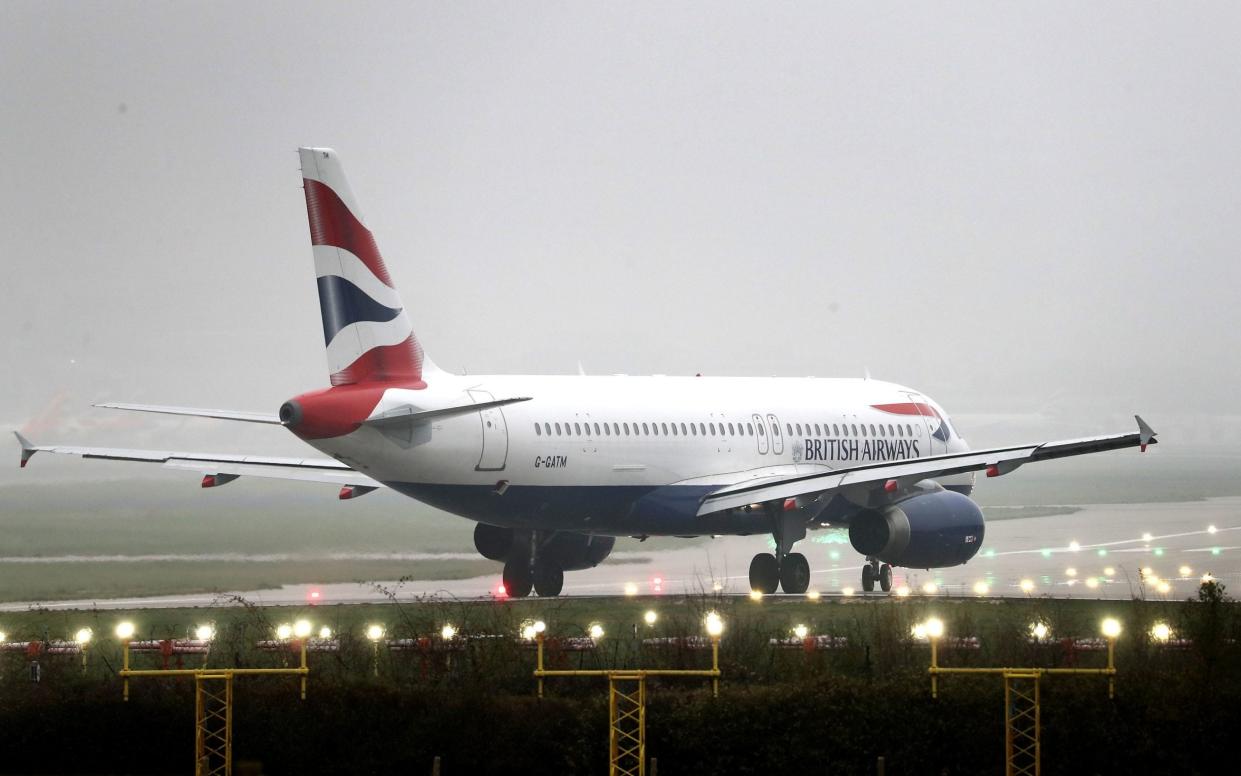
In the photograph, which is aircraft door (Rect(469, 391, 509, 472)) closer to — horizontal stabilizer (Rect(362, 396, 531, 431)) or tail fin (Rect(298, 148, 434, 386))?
horizontal stabilizer (Rect(362, 396, 531, 431))

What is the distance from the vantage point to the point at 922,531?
42.1 m

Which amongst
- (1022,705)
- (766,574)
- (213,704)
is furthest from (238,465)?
(1022,705)

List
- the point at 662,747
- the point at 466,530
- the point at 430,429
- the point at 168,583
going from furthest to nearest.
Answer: the point at 466,530
the point at 168,583
the point at 430,429
the point at 662,747

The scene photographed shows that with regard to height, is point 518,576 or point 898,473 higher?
point 898,473

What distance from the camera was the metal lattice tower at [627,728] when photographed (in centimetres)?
2425

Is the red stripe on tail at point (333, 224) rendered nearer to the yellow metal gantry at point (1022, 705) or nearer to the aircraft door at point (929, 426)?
the yellow metal gantry at point (1022, 705)

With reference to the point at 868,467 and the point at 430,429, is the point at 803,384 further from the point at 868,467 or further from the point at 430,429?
the point at 430,429

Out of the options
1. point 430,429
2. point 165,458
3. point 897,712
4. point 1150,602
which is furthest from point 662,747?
point 165,458

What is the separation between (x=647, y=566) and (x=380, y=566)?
689 cm

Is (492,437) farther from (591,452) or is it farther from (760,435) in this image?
(760,435)

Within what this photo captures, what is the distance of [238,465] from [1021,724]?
69.3 feet

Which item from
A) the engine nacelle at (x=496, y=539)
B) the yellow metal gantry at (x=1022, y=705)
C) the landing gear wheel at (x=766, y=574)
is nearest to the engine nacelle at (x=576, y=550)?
the engine nacelle at (x=496, y=539)

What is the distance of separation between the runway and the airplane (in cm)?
159

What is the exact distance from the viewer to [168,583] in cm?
3966
